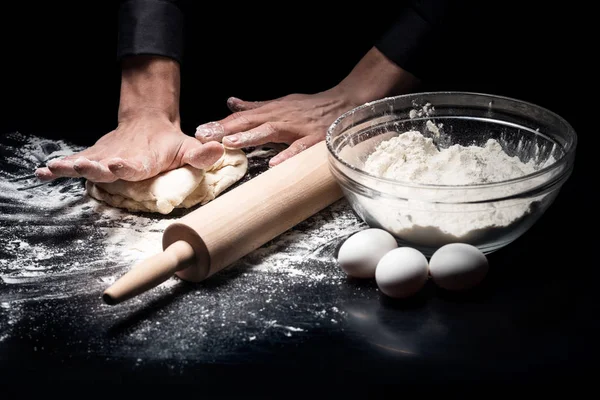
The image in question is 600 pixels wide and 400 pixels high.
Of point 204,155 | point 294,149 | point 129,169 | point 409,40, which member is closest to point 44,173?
point 129,169

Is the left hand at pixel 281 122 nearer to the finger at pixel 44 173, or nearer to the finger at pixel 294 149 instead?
the finger at pixel 294 149

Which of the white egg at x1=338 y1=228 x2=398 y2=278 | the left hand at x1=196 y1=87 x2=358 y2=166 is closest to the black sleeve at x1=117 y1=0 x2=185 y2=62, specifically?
the left hand at x1=196 y1=87 x2=358 y2=166

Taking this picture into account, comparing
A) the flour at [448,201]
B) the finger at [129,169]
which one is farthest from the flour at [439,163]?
the finger at [129,169]

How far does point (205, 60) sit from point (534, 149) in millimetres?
1192

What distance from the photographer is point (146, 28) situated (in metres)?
2.07

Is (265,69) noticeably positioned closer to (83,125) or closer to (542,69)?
(83,125)

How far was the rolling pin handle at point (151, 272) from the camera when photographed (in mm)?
1303

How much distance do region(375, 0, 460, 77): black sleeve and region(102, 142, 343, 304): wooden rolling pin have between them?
0.59 metres

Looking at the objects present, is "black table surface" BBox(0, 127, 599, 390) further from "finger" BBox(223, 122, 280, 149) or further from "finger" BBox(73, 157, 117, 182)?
"finger" BBox(223, 122, 280, 149)

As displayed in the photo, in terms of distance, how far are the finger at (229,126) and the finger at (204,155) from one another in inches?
6.3

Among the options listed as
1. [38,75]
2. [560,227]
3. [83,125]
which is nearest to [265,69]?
[83,125]

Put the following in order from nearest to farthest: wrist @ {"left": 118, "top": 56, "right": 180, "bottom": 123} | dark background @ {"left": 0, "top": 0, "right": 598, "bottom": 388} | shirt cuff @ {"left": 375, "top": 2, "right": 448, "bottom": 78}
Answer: wrist @ {"left": 118, "top": 56, "right": 180, "bottom": 123} → shirt cuff @ {"left": 375, "top": 2, "right": 448, "bottom": 78} → dark background @ {"left": 0, "top": 0, "right": 598, "bottom": 388}

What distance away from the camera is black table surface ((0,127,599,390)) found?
4.00ft

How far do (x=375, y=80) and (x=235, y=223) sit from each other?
2.91 ft
